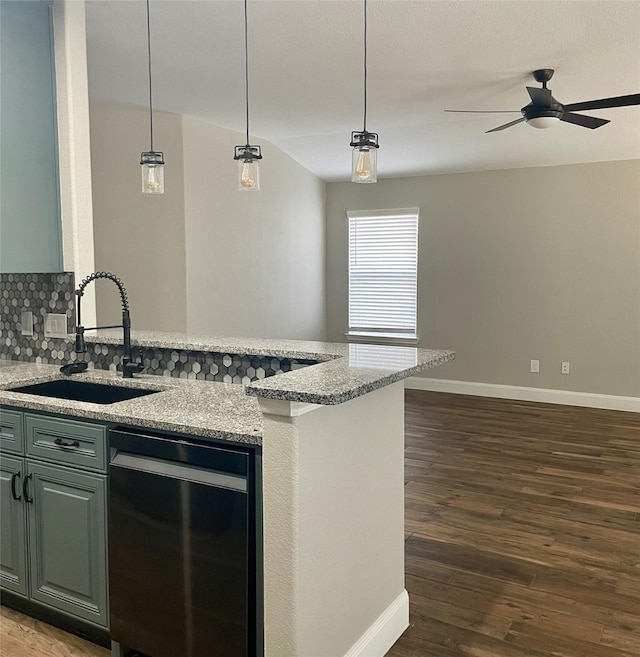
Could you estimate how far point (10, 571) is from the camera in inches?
96.0

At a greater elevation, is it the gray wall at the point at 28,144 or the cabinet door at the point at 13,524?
the gray wall at the point at 28,144

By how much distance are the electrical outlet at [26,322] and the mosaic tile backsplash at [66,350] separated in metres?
0.02

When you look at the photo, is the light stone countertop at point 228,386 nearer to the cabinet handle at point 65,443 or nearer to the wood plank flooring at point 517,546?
the cabinet handle at point 65,443

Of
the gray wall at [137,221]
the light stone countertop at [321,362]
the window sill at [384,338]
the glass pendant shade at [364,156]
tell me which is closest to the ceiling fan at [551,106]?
the glass pendant shade at [364,156]

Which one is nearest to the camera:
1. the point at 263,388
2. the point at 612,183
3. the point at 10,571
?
the point at 263,388

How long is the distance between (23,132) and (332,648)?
265 cm

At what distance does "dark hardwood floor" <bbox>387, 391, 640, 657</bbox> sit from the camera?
Answer: 93.0 inches

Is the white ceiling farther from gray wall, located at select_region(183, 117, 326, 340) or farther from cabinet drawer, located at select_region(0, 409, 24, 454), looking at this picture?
cabinet drawer, located at select_region(0, 409, 24, 454)

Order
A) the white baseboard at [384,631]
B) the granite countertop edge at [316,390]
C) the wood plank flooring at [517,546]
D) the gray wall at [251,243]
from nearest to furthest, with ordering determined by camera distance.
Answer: the granite countertop edge at [316,390] → the white baseboard at [384,631] → the wood plank flooring at [517,546] → the gray wall at [251,243]

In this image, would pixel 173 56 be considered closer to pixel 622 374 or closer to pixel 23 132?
pixel 23 132

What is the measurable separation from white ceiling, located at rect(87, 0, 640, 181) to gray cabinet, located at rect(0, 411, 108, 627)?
228cm

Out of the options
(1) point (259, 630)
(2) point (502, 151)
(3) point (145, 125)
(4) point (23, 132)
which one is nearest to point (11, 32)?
(4) point (23, 132)

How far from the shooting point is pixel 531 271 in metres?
6.29

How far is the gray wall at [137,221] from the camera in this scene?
4.44 m
